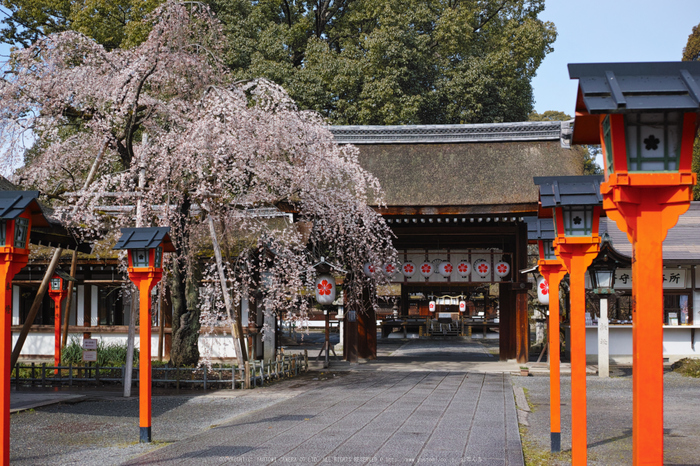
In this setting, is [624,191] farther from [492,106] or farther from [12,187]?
[492,106]

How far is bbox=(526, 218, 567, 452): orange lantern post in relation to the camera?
305 inches

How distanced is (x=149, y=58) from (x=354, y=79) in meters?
16.2

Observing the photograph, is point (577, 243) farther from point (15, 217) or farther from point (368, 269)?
point (368, 269)

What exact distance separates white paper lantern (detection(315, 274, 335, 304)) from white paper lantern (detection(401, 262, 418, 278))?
2.56m

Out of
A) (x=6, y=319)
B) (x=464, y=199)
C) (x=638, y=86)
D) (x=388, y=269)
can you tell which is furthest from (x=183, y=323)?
(x=638, y=86)

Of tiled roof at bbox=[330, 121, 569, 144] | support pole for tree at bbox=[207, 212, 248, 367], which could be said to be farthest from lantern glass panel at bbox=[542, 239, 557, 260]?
tiled roof at bbox=[330, 121, 569, 144]

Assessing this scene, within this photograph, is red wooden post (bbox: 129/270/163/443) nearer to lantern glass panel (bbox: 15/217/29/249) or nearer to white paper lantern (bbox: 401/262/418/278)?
lantern glass panel (bbox: 15/217/29/249)

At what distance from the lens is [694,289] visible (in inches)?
784

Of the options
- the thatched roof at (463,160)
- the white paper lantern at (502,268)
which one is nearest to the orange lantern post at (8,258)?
the thatched roof at (463,160)

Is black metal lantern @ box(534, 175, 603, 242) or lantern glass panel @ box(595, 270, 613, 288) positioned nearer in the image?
black metal lantern @ box(534, 175, 603, 242)

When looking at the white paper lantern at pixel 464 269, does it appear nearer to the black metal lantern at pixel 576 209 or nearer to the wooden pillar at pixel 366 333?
the wooden pillar at pixel 366 333

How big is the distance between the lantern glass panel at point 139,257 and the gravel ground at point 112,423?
2243 millimetres

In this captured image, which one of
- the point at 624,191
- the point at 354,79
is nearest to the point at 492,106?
the point at 354,79

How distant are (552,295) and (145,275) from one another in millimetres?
5135
